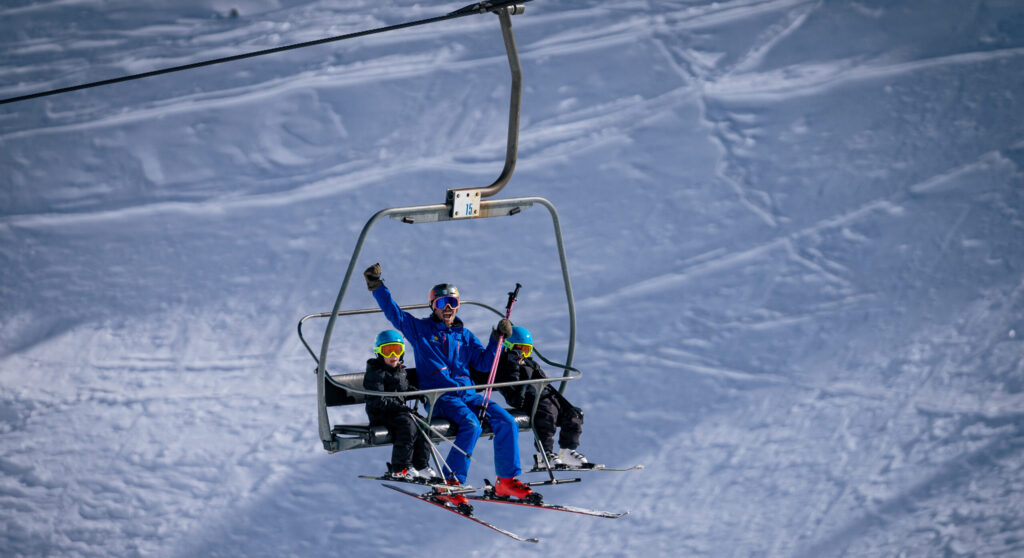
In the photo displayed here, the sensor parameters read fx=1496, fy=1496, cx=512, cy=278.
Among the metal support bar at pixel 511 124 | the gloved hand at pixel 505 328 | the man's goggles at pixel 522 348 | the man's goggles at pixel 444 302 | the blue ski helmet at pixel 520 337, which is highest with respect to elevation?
the metal support bar at pixel 511 124

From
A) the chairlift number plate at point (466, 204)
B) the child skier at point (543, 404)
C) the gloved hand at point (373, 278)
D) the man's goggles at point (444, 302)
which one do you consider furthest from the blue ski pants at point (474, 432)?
the chairlift number plate at point (466, 204)

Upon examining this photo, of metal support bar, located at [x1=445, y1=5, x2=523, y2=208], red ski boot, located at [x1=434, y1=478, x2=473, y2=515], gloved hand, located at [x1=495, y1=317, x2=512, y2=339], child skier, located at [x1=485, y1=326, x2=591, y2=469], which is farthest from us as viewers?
child skier, located at [x1=485, y1=326, x2=591, y2=469]

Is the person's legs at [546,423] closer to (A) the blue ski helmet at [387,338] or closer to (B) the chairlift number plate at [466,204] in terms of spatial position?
(A) the blue ski helmet at [387,338]

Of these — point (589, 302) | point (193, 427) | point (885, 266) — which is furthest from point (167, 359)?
point (885, 266)

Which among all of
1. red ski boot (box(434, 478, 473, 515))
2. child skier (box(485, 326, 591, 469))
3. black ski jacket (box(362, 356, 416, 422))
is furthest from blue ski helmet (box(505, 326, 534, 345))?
red ski boot (box(434, 478, 473, 515))

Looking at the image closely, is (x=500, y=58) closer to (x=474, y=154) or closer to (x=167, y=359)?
(x=474, y=154)

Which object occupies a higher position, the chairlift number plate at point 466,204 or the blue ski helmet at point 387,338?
the chairlift number plate at point 466,204

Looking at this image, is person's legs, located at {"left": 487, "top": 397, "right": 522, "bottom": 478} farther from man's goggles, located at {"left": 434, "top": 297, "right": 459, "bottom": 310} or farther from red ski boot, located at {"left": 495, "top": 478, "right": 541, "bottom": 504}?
man's goggles, located at {"left": 434, "top": 297, "right": 459, "bottom": 310}

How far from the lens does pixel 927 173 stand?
21.3m

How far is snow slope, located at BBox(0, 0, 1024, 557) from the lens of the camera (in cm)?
1770

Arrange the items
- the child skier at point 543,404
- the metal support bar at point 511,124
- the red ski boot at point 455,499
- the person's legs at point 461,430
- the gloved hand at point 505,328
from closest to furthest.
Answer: the metal support bar at point 511,124
the red ski boot at point 455,499
the person's legs at point 461,430
the gloved hand at point 505,328
the child skier at point 543,404

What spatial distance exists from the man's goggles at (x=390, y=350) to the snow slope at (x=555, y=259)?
8.82 meters

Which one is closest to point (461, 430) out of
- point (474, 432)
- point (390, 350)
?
point (474, 432)

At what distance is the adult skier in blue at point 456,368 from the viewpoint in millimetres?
8180
